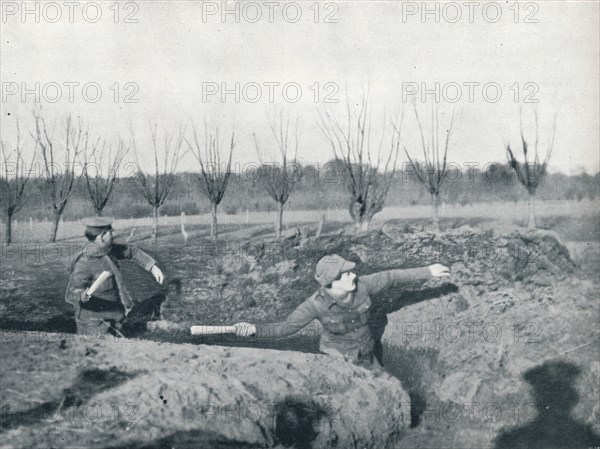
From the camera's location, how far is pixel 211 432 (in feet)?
13.3

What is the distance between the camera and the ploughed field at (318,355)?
4227mm

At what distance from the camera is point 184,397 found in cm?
427

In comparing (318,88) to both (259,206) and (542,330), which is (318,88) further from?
(542,330)

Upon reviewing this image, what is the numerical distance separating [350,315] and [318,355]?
0.53 metres

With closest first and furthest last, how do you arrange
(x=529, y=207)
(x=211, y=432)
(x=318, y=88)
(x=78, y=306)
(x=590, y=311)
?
(x=211, y=432) → (x=590, y=311) → (x=78, y=306) → (x=318, y=88) → (x=529, y=207)

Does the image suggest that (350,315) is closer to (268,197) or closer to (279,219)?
(279,219)

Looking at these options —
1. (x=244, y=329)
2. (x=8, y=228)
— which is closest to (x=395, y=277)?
(x=244, y=329)

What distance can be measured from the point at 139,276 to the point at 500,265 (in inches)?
202

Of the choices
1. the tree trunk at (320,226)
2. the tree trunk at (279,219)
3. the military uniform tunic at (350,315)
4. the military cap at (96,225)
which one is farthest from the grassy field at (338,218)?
the military uniform tunic at (350,315)

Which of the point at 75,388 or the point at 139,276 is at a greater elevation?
the point at 139,276

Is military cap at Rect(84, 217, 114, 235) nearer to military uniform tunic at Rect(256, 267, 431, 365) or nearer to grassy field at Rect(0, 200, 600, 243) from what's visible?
grassy field at Rect(0, 200, 600, 243)

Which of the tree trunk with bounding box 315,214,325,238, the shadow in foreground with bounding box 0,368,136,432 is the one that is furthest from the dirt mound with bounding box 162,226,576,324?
the shadow in foreground with bounding box 0,368,136,432

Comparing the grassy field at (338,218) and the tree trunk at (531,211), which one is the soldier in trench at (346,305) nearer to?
the tree trunk at (531,211)

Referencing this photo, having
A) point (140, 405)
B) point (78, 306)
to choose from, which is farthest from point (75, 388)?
point (78, 306)
